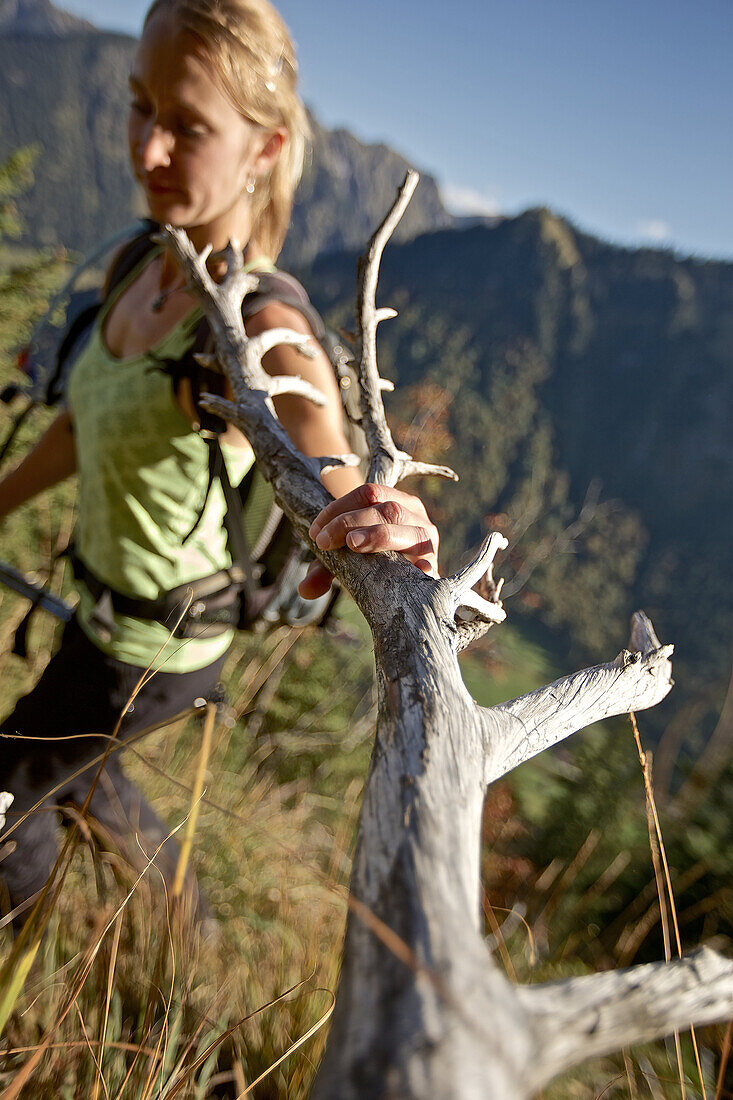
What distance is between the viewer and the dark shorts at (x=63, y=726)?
1344 millimetres

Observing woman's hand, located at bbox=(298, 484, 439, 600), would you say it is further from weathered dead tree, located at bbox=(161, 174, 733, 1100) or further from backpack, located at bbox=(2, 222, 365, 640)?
backpack, located at bbox=(2, 222, 365, 640)

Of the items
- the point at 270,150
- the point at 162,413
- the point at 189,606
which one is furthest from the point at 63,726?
the point at 270,150

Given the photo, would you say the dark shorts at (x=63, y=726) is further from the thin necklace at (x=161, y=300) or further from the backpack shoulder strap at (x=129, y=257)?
the backpack shoulder strap at (x=129, y=257)

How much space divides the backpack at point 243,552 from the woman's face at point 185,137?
0.79ft

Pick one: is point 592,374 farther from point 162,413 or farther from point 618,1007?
point 618,1007

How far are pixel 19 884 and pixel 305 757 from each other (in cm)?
333

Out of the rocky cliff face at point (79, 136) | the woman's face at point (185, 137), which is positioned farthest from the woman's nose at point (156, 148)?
the rocky cliff face at point (79, 136)

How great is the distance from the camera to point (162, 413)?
53.2 inches

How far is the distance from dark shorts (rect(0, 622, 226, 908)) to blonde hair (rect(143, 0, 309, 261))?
45.8 inches

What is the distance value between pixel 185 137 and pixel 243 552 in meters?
0.92

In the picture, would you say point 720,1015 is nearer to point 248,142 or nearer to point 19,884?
point 19,884

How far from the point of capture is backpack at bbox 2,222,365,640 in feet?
4.27

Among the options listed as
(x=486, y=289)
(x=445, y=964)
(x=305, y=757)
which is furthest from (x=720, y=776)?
(x=486, y=289)

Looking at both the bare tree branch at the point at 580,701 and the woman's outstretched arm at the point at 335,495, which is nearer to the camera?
the bare tree branch at the point at 580,701
